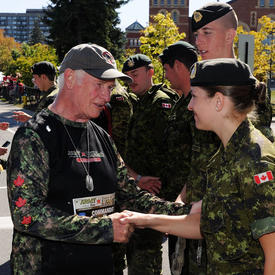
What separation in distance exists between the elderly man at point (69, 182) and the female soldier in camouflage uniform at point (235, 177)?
1.61 feet

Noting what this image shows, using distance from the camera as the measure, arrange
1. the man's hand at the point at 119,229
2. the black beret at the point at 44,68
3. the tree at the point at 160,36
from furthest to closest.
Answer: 1. the tree at the point at 160,36
2. the black beret at the point at 44,68
3. the man's hand at the point at 119,229

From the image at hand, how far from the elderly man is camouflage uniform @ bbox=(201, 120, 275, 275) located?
48cm

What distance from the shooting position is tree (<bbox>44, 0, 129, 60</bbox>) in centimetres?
3200

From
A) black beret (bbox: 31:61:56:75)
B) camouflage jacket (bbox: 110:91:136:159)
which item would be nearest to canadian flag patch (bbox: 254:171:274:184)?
camouflage jacket (bbox: 110:91:136:159)

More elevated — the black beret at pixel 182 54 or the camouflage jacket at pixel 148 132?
the black beret at pixel 182 54

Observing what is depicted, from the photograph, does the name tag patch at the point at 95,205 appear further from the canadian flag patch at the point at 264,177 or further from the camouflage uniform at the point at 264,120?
the camouflage uniform at the point at 264,120

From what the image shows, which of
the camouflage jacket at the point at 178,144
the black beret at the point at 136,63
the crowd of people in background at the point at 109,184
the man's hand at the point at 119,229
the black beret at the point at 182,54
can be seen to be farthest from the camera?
the black beret at the point at 136,63

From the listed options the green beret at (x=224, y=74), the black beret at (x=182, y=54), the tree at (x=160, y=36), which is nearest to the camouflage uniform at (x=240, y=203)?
the green beret at (x=224, y=74)

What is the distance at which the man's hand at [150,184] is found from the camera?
4301 millimetres

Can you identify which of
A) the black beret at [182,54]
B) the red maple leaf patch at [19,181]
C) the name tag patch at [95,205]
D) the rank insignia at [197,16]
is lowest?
the name tag patch at [95,205]

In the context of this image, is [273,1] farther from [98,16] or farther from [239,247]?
[239,247]

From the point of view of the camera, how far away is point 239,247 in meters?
2.02

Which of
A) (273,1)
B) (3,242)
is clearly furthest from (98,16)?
(273,1)

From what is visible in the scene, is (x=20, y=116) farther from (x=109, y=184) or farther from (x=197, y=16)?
(x=109, y=184)
